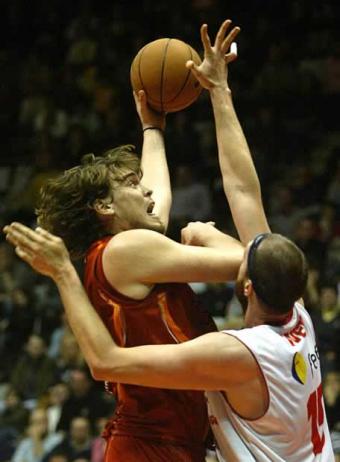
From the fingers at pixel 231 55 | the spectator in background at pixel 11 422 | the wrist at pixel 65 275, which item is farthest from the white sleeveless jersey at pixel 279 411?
the spectator in background at pixel 11 422

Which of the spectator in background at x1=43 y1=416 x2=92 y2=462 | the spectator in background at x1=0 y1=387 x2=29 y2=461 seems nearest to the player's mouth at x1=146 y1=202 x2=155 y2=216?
the spectator in background at x1=43 y1=416 x2=92 y2=462

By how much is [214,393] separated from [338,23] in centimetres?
879

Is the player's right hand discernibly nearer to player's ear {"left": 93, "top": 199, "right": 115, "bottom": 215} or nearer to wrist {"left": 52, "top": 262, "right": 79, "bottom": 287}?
player's ear {"left": 93, "top": 199, "right": 115, "bottom": 215}

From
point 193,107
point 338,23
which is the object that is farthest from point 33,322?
point 338,23

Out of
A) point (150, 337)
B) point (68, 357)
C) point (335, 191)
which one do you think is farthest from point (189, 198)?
point (150, 337)

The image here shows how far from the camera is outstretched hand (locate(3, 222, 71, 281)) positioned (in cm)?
336

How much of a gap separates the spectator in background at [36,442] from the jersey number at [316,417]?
5.19 metres

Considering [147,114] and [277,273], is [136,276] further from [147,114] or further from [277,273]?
[147,114]

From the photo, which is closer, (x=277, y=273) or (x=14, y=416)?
(x=277, y=273)

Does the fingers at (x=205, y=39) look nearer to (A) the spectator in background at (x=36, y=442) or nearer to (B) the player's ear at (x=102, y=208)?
(B) the player's ear at (x=102, y=208)

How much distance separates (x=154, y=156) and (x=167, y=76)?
14.2 inches

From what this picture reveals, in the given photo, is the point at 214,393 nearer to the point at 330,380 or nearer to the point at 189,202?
the point at 330,380

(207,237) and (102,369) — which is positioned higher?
(207,237)

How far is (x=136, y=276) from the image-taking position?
11.7 ft
